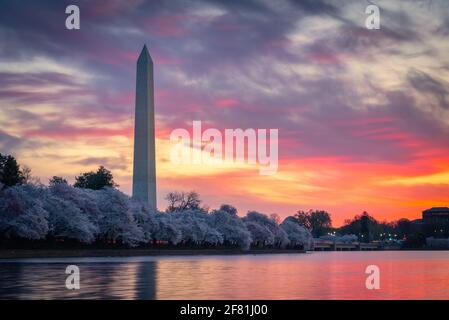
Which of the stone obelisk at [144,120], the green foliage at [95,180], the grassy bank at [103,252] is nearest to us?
the grassy bank at [103,252]

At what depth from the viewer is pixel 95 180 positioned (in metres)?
154

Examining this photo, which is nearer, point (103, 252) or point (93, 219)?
point (103, 252)

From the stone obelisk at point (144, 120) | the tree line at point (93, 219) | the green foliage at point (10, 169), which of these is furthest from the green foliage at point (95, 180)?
the stone obelisk at point (144, 120)

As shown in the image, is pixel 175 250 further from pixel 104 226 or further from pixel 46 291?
pixel 46 291

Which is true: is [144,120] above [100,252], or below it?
above

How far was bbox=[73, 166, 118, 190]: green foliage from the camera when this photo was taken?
15350 centimetres

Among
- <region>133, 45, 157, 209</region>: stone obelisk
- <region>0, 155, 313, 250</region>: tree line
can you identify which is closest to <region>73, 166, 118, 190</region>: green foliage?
<region>0, 155, 313, 250</region>: tree line

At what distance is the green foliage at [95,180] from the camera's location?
153500mm

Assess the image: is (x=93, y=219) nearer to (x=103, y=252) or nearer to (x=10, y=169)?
(x=103, y=252)

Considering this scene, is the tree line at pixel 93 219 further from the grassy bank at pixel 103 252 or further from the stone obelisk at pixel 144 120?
the stone obelisk at pixel 144 120

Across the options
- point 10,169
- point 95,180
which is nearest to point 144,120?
point 10,169

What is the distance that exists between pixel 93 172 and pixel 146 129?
173 feet

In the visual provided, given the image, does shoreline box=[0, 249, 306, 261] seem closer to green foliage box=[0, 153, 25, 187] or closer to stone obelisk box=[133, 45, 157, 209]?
stone obelisk box=[133, 45, 157, 209]
